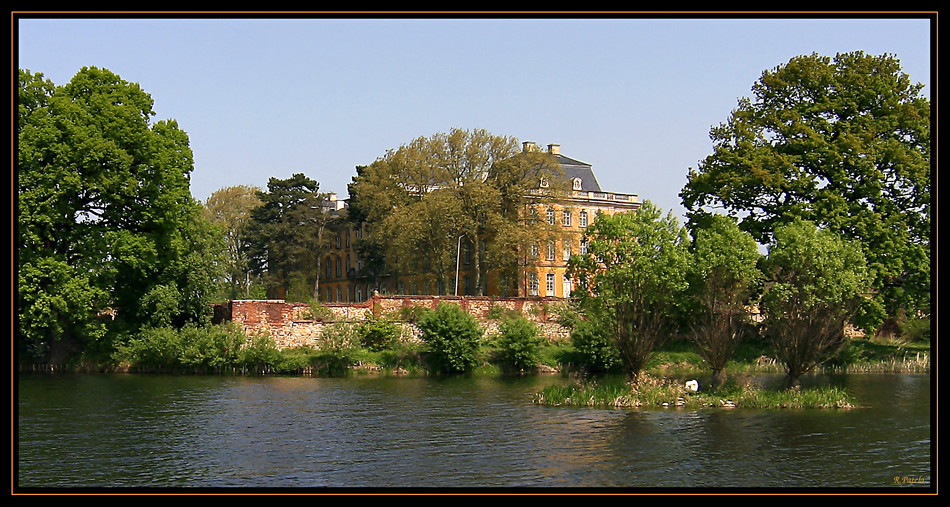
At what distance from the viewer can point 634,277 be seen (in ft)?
93.7

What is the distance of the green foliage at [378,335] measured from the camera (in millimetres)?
44938

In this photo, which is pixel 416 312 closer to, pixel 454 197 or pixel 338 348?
pixel 338 348

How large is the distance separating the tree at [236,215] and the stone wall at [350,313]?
30.1 m

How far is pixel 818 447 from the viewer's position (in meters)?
20.6

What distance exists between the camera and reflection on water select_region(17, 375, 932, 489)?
17.8 metres

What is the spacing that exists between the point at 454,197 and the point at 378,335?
14938mm

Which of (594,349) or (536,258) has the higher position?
(536,258)

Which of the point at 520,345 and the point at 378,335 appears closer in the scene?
the point at 520,345

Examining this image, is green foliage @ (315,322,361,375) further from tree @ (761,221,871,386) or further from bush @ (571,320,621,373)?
tree @ (761,221,871,386)

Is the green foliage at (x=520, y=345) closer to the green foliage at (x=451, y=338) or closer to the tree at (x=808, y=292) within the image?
the green foliage at (x=451, y=338)

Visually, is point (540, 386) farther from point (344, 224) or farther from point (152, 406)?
point (344, 224)

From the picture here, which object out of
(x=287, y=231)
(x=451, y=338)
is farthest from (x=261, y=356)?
(x=287, y=231)

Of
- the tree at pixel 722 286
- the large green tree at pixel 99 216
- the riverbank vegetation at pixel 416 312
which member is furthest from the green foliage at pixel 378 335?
the tree at pixel 722 286
